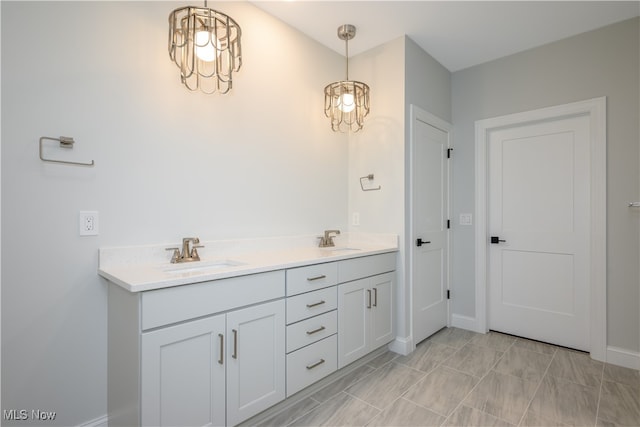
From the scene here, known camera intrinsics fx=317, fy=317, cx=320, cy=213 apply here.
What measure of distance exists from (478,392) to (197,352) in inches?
69.5

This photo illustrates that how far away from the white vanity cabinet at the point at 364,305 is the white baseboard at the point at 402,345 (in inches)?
4.6

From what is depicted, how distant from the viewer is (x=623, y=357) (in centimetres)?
238

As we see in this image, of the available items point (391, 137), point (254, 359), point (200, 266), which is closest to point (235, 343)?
point (254, 359)

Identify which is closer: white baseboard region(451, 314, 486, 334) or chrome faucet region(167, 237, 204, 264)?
chrome faucet region(167, 237, 204, 264)

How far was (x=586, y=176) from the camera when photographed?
2619 millimetres

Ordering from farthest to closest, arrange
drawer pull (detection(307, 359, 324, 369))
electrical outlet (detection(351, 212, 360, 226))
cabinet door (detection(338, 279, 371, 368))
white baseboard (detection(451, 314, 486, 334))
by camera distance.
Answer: white baseboard (detection(451, 314, 486, 334)), electrical outlet (detection(351, 212, 360, 226)), cabinet door (detection(338, 279, 371, 368)), drawer pull (detection(307, 359, 324, 369))

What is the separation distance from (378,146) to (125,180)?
1938 mm

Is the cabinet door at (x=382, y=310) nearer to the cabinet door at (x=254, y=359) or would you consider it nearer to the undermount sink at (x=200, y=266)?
the cabinet door at (x=254, y=359)

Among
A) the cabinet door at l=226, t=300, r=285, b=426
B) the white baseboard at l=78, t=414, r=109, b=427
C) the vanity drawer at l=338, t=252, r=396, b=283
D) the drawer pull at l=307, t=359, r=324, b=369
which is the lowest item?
the white baseboard at l=78, t=414, r=109, b=427

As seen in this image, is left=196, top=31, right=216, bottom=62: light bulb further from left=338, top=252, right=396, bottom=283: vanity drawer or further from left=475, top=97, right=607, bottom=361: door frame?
left=475, top=97, right=607, bottom=361: door frame

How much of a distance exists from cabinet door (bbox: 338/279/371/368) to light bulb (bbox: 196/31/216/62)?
158cm

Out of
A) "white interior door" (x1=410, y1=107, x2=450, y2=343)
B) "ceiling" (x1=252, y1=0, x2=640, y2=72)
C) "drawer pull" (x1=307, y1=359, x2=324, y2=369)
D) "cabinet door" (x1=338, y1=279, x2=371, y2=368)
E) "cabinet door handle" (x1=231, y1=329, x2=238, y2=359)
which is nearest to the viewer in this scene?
"cabinet door handle" (x1=231, y1=329, x2=238, y2=359)

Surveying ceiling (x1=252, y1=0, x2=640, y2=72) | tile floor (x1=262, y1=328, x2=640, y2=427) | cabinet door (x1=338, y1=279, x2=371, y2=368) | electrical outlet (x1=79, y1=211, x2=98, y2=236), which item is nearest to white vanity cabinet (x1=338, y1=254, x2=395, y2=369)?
cabinet door (x1=338, y1=279, x2=371, y2=368)

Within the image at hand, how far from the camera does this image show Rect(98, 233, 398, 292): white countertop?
1.35 metres
